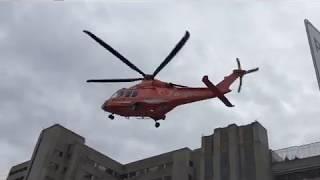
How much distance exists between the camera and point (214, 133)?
87.7 m

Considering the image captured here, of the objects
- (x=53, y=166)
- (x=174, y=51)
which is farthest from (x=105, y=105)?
(x=53, y=166)

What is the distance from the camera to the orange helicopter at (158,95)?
2736 cm

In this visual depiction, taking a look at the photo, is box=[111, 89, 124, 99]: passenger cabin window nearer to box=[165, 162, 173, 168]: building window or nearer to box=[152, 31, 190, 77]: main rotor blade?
box=[152, 31, 190, 77]: main rotor blade

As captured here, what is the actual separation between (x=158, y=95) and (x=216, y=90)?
12.3 ft

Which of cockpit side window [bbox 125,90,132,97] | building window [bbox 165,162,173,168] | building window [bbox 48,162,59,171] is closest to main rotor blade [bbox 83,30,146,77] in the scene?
cockpit side window [bbox 125,90,132,97]

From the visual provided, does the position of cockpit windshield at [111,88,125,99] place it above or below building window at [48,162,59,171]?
below

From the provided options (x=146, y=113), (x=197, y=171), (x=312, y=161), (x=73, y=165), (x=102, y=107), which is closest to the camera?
(x=146, y=113)

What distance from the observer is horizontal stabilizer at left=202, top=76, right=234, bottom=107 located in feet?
85.4

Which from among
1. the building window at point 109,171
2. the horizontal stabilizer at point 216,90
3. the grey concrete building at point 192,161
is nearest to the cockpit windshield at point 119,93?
the horizontal stabilizer at point 216,90

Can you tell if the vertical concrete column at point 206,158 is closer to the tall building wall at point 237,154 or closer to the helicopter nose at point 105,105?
the tall building wall at point 237,154

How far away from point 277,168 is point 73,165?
150 feet

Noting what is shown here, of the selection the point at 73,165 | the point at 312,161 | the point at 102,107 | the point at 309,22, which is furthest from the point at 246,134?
the point at 309,22

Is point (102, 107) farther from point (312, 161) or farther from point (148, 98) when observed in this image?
point (312, 161)

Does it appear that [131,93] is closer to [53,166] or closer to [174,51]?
[174,51]
